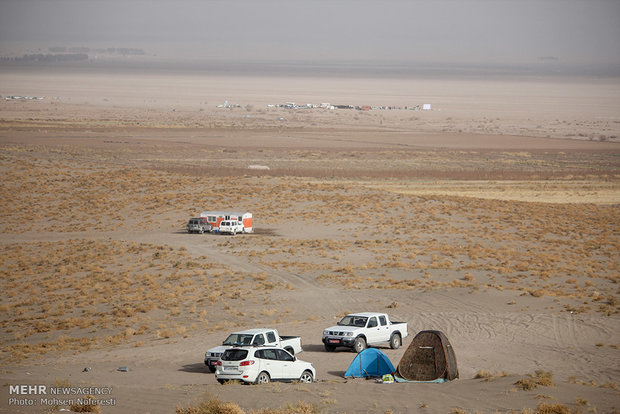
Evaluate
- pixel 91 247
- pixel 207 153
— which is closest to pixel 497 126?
pixel 207 153

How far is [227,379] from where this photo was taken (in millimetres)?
20375

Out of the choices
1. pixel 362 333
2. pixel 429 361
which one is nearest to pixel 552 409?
pixel 429 361

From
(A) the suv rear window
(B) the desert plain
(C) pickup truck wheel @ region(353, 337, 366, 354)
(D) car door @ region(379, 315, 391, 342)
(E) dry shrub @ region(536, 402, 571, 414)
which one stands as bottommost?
(B) the desert plain

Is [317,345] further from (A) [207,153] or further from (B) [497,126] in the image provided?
(B) [497,126]

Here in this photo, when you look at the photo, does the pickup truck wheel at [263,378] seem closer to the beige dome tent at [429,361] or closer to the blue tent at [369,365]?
the blue tent at [369,365]

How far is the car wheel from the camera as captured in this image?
21.3m

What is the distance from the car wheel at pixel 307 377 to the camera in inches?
837

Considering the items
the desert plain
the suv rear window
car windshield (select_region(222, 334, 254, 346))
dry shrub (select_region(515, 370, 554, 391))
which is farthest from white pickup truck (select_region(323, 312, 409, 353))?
dry shrub (select_region(515, 370, 554, 391))

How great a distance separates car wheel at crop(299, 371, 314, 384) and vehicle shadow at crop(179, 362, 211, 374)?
3424 mm

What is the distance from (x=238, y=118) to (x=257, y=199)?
425 ft

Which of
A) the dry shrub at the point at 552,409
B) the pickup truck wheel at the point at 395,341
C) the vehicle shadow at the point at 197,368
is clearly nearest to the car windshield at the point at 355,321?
the pickup truck wheel at the point at 395,341

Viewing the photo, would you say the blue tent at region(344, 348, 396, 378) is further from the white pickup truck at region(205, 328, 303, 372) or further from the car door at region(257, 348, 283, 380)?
the car door at region(257, 348, 283, 380)

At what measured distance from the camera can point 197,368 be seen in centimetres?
2398

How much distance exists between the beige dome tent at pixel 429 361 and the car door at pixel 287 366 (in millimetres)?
2857
